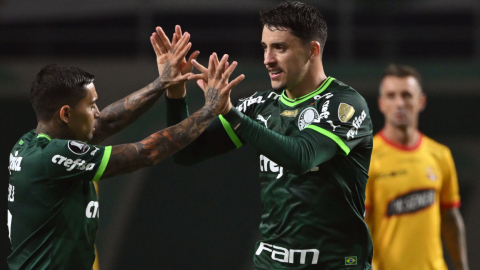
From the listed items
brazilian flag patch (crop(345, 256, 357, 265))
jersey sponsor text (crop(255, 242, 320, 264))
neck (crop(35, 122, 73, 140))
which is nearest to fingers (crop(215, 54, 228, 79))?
neck (crop(35, 122, 73, 140))

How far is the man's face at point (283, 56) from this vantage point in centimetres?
325

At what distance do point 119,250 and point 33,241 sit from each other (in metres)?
3.19

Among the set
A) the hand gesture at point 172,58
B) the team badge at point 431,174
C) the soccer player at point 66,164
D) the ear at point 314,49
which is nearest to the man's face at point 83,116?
the soccer player at point 66,164

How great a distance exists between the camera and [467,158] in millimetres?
6316

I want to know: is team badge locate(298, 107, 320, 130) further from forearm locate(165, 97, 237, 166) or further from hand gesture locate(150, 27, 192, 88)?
hand gesture locate(150, 27, 192, 88)

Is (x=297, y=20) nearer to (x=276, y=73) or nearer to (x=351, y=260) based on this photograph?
(x=276, y=73)

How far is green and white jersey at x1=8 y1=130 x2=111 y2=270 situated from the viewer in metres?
2.90

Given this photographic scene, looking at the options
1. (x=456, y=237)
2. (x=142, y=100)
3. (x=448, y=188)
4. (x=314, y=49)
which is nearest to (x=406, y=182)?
(x=448, y=188)

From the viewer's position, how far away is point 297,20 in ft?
10.7

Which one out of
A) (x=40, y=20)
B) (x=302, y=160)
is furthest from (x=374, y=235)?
(x=40, y=20)

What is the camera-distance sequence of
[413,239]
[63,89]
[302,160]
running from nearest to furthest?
1. [302,160]
2. [63,89]
3. [413,239]

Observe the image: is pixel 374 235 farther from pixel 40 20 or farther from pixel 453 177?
pixel 40 20

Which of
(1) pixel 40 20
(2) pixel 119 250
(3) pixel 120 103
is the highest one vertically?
(1) pixel 40 20

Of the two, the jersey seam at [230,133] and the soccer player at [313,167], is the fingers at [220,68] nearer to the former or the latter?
the soccer player at [313,167]
